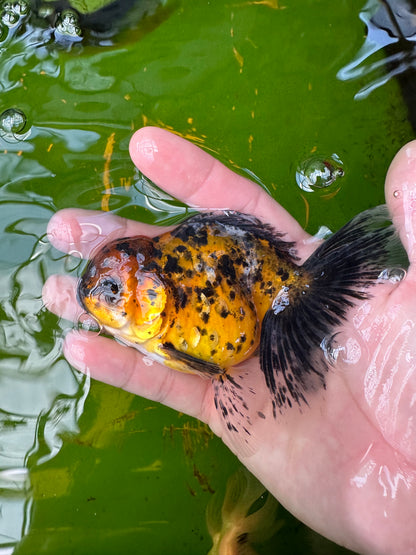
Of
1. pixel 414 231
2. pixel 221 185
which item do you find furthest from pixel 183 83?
pixel 414 231

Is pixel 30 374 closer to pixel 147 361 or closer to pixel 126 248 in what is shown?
pixel 147 361

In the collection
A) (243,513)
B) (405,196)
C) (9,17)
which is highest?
(405,196)

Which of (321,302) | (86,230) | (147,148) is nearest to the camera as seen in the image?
(321,302)

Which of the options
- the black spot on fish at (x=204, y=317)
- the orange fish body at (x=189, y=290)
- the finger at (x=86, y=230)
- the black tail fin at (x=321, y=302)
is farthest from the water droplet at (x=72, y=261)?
the black tail fin at (x=321, y=302)

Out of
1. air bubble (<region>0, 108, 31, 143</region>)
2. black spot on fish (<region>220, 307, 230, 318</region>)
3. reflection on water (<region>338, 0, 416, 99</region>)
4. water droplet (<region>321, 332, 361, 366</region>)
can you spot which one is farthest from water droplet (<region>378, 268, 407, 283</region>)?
air bubble (<region>0, 108, 31, 143</region>)

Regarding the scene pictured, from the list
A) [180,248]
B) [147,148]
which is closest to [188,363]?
[180,248]

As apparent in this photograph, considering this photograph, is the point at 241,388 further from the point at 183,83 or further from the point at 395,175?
the point at 183,83

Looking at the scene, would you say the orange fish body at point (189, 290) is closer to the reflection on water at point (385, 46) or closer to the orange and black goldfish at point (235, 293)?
the orange and black goldfish at point (235, 293)
